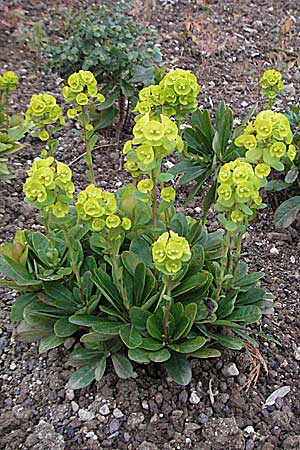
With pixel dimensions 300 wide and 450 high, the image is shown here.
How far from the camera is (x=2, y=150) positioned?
3199mm

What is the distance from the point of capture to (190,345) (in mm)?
2178

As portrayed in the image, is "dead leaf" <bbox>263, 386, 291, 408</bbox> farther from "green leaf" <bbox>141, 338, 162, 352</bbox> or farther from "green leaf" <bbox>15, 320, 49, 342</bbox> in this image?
"green leaf" <bbox>15, 320, 49, 342</bbox>

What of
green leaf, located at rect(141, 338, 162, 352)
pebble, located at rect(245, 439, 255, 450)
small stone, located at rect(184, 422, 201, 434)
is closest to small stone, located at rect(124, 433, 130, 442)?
small stone, located at rect(184, 422, 201, 434)

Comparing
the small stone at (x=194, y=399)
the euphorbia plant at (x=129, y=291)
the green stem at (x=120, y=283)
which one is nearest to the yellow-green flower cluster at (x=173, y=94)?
the euphorbia plant at (x=129, y=291)

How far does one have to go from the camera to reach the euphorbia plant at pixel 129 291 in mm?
2152

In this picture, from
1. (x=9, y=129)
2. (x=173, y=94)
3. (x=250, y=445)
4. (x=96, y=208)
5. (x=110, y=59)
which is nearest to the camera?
(x=96, y=208)

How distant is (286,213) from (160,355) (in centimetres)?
127

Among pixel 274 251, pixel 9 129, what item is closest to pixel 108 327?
pixel 274 251

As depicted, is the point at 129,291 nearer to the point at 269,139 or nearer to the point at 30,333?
the point at 30,333

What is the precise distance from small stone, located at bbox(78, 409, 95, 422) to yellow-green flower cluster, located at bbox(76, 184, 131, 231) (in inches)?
29.9

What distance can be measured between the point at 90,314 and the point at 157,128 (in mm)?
860

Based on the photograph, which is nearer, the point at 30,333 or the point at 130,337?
the point at 130,337

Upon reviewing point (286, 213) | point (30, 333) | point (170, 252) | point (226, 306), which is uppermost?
point (170, 252)

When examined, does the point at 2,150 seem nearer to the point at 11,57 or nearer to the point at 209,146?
the point at 209,146
